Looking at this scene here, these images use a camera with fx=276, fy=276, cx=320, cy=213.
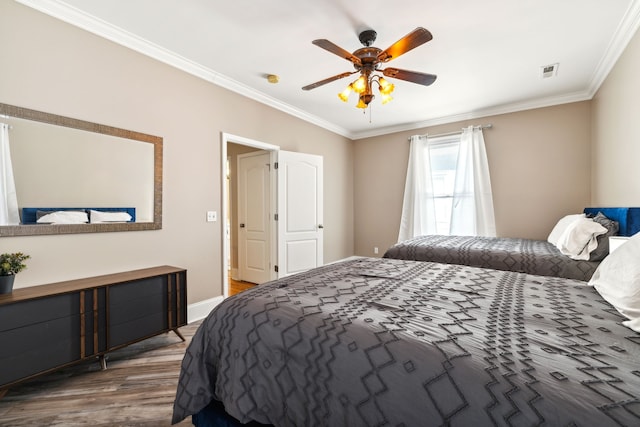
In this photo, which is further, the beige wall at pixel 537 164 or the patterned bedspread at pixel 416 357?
the beige wall at pixel 537 164

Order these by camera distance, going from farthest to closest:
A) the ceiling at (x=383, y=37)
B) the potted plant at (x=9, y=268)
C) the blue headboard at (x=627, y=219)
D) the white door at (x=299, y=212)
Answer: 1. the white door at (x=299, y=212)
2. the blue headboard at (x=627, y=219)
3. the ceiling at (x=383, y=37)
4. the potted plant at (x=9, y=268)

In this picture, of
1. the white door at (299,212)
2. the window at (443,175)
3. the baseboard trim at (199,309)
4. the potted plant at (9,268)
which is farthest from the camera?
the window at (443,175)

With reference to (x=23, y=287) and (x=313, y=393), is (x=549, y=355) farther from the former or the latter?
(x=23, y=287)

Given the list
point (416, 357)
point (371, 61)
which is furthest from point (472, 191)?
point (416, 357)

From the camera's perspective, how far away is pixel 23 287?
6.30ft

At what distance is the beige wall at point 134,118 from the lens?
1973 mm

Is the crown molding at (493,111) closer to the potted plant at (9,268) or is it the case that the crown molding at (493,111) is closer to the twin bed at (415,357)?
the twin bed at (415,357)

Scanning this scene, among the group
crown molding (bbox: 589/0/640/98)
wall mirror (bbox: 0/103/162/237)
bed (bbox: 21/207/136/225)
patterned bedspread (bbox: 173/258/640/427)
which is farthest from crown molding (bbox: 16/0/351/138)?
crown molding (bbox: 589/0/640/98)

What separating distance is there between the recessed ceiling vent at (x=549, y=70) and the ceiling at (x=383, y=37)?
4 cm

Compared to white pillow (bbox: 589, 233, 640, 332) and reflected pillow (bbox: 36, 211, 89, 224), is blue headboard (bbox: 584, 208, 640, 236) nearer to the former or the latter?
white pillow (bbox: 589, 233, 640, 332)

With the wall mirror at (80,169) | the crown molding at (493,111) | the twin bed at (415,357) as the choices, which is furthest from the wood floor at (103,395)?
the crown molding at (493,111)

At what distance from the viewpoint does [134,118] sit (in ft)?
8.29

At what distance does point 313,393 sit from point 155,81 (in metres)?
3.01

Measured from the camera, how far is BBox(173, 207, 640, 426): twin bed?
70 cm
